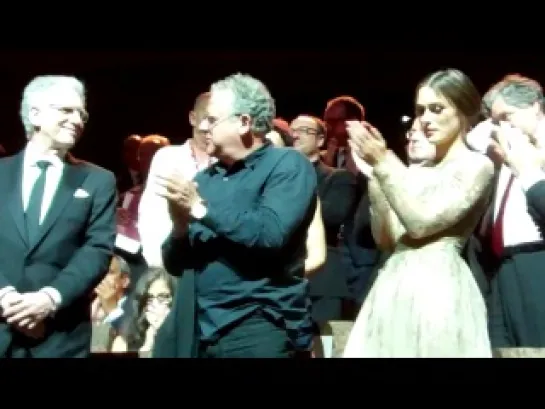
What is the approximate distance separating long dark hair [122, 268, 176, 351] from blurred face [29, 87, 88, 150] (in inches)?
25.3

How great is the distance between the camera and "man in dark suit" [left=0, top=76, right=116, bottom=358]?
9.25ft

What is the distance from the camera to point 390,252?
290 centimetres

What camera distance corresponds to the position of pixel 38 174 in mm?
2914

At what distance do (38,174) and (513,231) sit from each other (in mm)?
1082

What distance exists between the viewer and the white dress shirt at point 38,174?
2.89 metres

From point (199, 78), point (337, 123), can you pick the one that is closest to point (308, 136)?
point (337, 123)

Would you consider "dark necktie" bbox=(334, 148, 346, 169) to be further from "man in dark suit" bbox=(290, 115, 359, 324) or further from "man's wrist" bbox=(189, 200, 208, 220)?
"man's wrist" bbox=(189, 200, 208, 220)

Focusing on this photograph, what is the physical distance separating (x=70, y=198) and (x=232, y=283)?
419mm

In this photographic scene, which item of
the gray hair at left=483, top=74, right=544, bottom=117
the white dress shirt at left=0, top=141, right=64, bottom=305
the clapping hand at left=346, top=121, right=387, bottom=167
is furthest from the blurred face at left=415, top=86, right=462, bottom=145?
the white dress shirt at left=0, top=141, right=64, bottom=305

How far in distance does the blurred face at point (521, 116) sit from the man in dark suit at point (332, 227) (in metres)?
0.55

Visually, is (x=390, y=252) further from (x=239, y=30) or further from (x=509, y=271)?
(x=239, y=30)

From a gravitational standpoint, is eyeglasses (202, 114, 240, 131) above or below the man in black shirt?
above

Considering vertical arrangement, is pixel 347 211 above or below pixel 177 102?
below

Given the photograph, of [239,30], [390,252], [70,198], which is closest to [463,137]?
[390,252]
